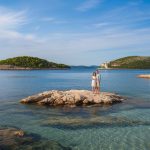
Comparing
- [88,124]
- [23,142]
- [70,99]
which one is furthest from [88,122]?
[70,99]

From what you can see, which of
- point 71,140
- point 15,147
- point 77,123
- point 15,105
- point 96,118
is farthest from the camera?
point 15,105

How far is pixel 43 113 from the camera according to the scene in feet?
102

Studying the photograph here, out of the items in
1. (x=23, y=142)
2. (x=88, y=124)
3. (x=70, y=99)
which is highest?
(x=70, y=99)

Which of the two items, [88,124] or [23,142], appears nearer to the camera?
[23,142]

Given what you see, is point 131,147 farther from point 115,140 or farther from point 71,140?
point 71,140

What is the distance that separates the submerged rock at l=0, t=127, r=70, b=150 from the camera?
18.6 m

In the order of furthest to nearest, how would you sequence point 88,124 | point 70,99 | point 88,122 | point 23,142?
point 70,99, point 88,122, point 88,124, point 23,142

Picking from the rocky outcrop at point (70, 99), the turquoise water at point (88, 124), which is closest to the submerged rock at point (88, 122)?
the turquoise water at point (88, 124)

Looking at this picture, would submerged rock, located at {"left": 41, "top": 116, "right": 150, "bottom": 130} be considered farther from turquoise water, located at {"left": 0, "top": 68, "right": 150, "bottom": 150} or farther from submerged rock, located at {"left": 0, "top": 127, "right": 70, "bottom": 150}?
submerged rock, located at {"left": 0, "top": 127, "right": 70, "bottom": 150}

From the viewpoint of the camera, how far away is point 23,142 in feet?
63.7

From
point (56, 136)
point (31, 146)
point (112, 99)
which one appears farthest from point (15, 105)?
point (31, 146)

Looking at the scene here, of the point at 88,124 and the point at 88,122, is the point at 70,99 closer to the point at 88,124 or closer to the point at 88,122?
the point at 88,122

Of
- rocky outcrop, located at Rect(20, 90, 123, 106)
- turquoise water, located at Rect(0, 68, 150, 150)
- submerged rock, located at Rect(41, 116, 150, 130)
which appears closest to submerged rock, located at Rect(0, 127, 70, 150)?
turquoise water, located at Rect(0, 68, 150, 150)

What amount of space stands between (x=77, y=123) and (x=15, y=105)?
42.7ft
